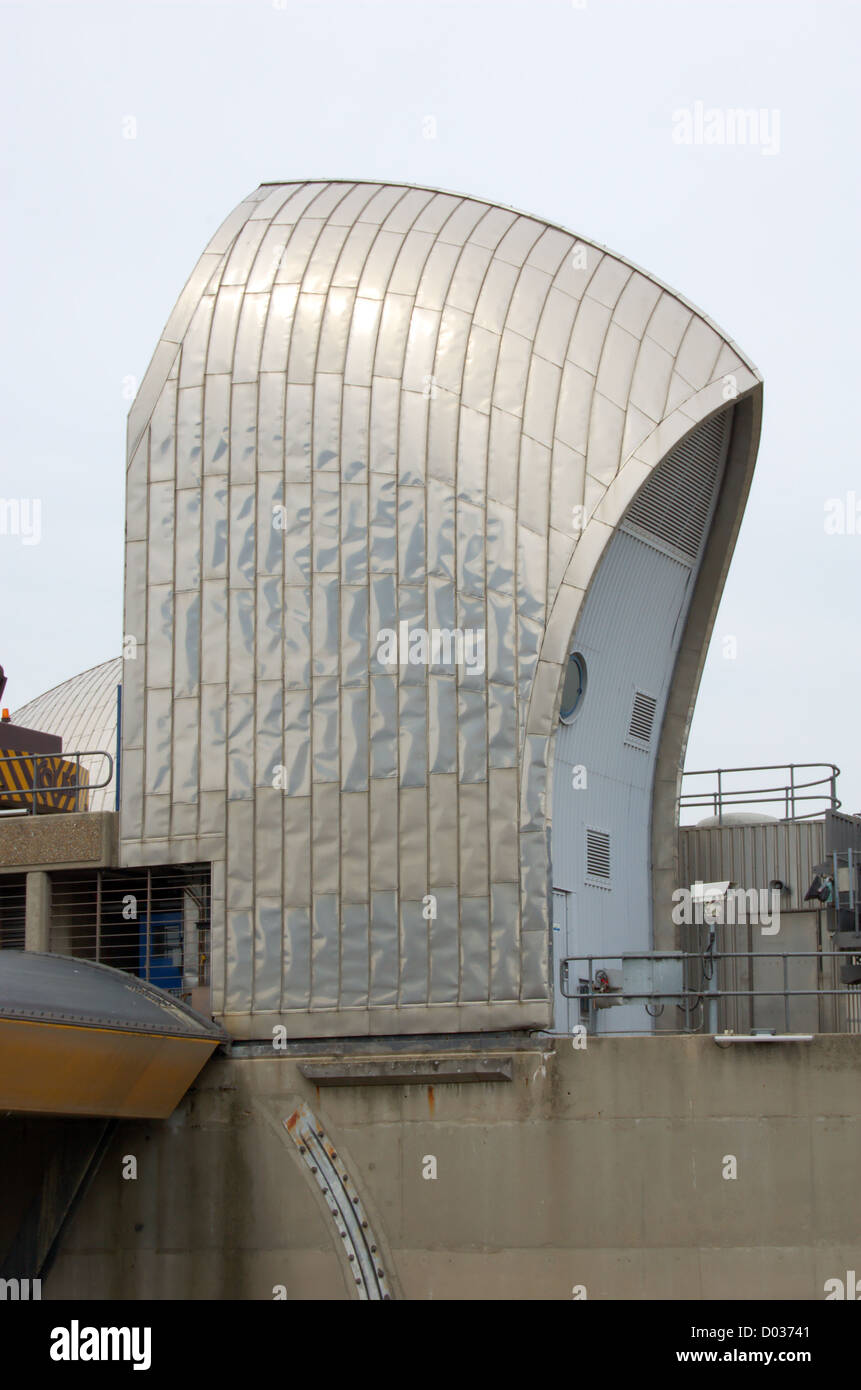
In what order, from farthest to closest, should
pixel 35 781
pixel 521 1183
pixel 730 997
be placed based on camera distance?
pixel 730 997, pixel 35 781, pixel 521 1183

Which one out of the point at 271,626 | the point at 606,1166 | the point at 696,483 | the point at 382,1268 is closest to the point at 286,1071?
the point at 382,1268

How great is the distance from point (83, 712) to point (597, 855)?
958 inches

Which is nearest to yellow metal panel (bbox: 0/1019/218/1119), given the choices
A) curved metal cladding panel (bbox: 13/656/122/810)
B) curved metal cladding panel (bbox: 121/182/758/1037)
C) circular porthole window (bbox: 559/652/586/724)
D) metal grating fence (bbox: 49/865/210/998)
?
curved metal cladding panel (bbox: 121/182/758/1037)

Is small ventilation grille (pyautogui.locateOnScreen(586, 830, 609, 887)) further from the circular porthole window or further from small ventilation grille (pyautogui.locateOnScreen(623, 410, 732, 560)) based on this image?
small ventilation grille (pyautogui.locateOnScreen(623, 410, 732, 560))

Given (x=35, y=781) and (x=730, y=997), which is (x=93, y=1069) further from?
(x=730, y=997)

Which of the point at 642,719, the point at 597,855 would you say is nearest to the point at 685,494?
the point at 642,719

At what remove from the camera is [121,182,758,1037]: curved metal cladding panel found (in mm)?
20266

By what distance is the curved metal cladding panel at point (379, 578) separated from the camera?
2027 centimetres

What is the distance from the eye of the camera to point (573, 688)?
878 inches

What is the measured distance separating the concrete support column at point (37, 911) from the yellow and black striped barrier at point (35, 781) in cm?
155

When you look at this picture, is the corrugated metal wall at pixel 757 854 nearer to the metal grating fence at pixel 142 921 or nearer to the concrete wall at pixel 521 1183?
the concrete wall at pixel 521 1183

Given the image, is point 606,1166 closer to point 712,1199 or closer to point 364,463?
point 712,1199

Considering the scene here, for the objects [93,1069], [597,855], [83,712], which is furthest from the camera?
[83,712]

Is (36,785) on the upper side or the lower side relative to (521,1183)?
upper
